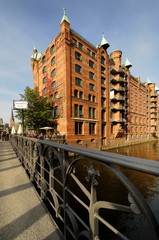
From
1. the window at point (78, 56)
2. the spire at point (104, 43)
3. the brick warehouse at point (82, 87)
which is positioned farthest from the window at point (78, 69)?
the spire at point (104, 43)

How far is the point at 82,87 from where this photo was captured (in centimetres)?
1834

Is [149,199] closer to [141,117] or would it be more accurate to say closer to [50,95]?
[50,95]

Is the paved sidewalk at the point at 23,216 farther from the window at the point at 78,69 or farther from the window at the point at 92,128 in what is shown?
the window at the point at 78,69

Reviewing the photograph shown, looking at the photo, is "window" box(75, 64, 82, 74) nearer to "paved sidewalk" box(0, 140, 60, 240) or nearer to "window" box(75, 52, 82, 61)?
"window" box(75, 52, 82, 61)

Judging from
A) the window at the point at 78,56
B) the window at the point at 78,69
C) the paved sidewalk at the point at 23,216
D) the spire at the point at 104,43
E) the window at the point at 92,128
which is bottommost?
the paved sidewalk at the point at 23,216

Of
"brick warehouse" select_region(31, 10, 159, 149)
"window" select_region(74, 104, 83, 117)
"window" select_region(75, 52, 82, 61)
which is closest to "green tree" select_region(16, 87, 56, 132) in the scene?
"brick warehouse" select_region(31, 10, 159, 149)

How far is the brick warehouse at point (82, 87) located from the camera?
53.5 feet

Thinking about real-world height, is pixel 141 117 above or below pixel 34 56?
below

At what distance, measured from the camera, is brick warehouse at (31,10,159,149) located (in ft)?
53.5

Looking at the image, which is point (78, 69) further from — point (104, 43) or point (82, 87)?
point (104, 43)

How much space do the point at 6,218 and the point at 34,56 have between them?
100 feet

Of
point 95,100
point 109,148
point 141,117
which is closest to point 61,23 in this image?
point 95,100

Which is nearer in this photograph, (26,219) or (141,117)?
(26,219)

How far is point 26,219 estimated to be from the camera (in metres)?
1.71
